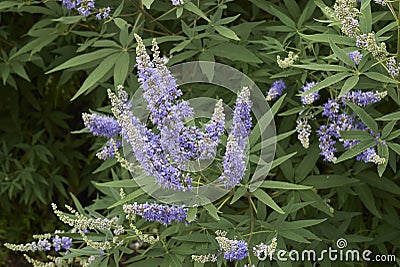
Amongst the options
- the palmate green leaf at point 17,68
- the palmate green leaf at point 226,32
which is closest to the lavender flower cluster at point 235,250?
the palmate green leaf at point 226,32

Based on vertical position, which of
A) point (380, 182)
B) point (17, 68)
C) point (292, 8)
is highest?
point (292, 8)

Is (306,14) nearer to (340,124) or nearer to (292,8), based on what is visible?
(292,8)

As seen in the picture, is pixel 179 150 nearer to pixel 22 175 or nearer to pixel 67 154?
pixel 22 175

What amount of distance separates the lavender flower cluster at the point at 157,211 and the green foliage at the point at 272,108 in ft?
0.29

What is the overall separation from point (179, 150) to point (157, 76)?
28 cm

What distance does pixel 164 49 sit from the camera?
4293 millimetres

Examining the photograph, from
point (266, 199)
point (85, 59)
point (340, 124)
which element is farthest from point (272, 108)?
point (85, 59)

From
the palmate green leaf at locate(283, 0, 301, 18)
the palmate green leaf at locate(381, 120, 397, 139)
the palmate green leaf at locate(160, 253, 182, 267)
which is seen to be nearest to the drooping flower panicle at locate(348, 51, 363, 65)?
the palmate green leaf at locate(381, 120, 397, 139)

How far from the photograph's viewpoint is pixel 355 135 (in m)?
2.80

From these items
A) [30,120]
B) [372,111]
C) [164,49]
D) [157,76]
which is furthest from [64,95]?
[157,76]

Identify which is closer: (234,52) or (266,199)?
(266,199)

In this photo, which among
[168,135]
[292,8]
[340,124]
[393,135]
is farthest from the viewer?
[292,8]

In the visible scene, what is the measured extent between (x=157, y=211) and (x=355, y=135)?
36.5 inches

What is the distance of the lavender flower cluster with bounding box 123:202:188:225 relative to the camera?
2.51 meters
